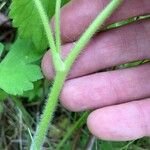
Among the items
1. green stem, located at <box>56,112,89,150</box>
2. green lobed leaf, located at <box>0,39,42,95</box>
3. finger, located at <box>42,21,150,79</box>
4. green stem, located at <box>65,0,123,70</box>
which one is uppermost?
green stem, located at <box>65,0,123,70</box>

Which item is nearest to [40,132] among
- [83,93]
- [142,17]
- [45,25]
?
[83,93]

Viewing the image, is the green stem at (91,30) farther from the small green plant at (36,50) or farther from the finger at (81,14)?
the finger at (81,14)

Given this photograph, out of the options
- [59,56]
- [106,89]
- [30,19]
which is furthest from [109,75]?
[30,19]

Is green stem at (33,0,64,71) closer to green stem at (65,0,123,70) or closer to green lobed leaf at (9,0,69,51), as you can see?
green stem at (65,0,123,70)

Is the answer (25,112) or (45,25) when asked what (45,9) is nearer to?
(45,25)

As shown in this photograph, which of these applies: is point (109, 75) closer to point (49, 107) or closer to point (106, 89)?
point (106, 89)

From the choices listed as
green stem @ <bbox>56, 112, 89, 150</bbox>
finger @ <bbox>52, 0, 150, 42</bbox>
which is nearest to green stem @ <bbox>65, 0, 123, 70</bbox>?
finger @ <bbox>52, 0, 150, 42</bbox>

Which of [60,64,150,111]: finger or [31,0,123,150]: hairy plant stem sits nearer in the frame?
[31,0,123,150]: hairy plant stem
